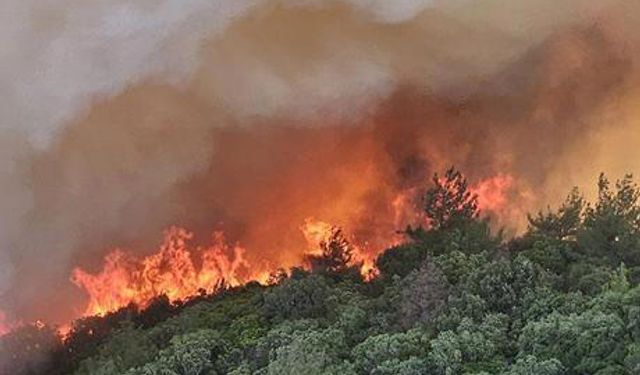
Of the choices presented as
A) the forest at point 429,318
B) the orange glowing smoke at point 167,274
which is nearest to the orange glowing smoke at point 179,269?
the orange glowing smoke at point 167,274

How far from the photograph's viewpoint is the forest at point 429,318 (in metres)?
12.8

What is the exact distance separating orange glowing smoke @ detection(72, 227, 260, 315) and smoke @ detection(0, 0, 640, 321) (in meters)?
0.36

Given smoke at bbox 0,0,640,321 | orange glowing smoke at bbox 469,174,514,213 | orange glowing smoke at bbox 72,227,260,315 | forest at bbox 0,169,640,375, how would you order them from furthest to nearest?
1. orange glowing smoke at bbox 469,174,514,213
2. orange glowing smoke at bbox 72,227,260,315
3. smoke at bbox 0,0,640,321
4. forest at bbox 0,169,640,375

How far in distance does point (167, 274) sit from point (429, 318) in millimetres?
9085

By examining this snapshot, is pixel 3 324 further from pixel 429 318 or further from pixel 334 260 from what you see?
pixel 429 318

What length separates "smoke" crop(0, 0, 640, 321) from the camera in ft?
56.7

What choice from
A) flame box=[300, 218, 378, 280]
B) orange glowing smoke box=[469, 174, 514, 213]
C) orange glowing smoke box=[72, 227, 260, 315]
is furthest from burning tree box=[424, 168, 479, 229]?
orange glowing smoke box=[469, 174, 514, 213]

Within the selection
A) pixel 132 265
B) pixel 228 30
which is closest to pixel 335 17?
pixel 228 30

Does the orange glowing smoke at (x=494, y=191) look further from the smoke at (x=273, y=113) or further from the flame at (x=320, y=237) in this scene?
the flame at (x=320, y=237)

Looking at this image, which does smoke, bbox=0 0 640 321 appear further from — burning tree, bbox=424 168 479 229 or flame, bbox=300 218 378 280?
burning tree, bbox=424 168 479 229

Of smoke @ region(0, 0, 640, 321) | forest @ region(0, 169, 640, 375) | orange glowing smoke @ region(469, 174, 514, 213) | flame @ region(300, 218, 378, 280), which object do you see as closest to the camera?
forest @ region(0, 169, 640, 375)

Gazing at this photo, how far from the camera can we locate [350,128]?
82.8 ft

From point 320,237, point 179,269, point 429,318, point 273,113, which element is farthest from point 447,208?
point 179,269

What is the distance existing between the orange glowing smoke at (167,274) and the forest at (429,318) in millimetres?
2293
